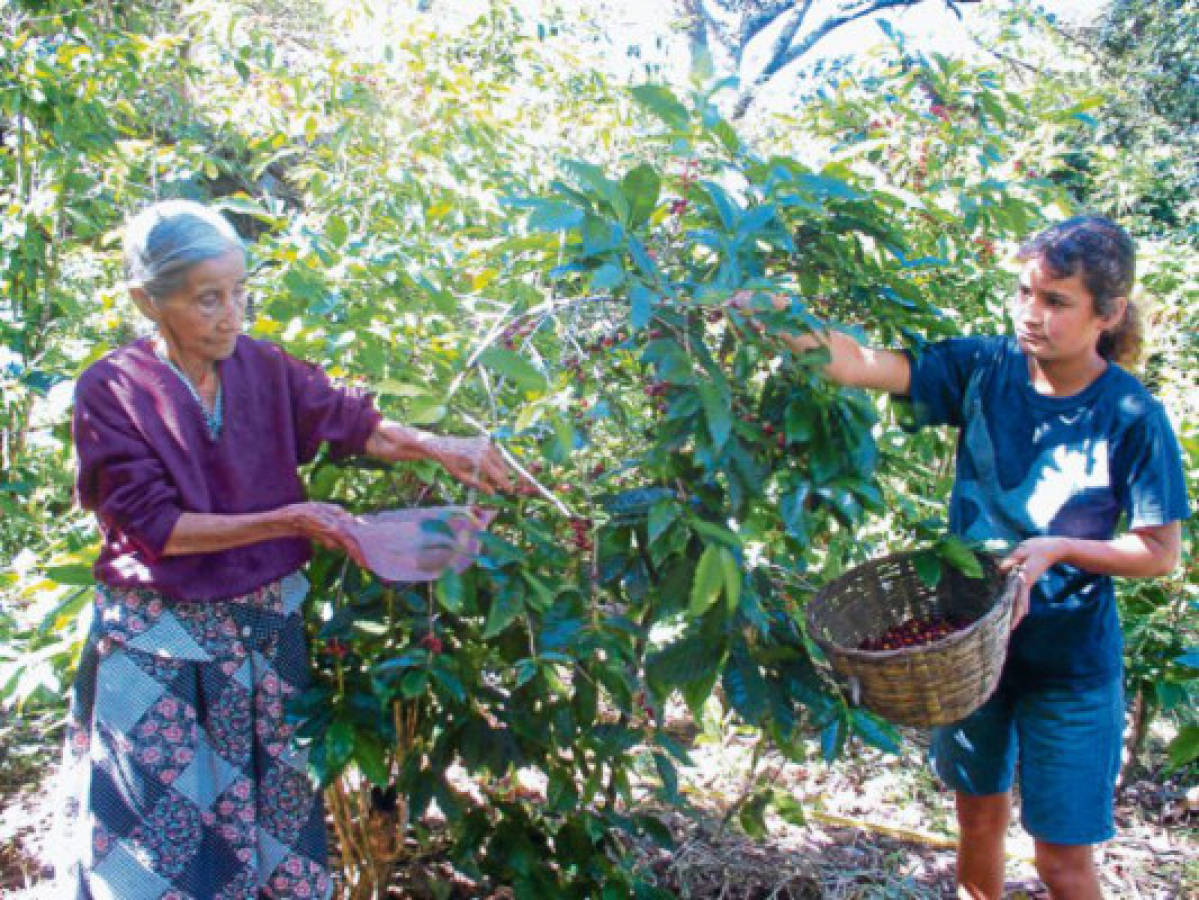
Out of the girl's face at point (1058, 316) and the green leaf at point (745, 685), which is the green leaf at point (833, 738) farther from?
the girl's face at point (1058, 316)

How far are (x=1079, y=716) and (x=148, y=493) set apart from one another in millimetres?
1556

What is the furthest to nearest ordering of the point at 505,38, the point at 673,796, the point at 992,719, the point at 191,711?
the point at 505,38 < the point at 992,719 < the point at 673,796 < the point at 191,711

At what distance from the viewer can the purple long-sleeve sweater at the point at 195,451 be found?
1.47 metres

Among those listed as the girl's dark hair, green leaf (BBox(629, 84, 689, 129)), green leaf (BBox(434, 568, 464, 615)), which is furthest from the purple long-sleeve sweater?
the girl's dark hair

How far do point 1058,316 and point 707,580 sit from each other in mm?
824

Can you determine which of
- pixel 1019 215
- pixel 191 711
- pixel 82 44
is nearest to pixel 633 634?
pixel 191 711

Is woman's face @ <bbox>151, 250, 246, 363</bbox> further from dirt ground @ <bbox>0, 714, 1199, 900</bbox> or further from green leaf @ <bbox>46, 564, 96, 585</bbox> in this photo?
dirt ground @ <bbox>0, 714, 1199, 900</bbox>

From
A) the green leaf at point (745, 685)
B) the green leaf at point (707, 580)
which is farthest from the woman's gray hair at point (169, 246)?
the green leaf at point (745, 685)

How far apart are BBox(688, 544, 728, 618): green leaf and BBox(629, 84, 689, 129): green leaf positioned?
67 cm

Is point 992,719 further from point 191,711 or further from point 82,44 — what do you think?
point 82,44

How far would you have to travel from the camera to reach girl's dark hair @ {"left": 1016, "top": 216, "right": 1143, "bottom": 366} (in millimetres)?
1671

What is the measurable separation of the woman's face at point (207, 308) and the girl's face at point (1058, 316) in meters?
1.28

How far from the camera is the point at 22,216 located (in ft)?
8.05

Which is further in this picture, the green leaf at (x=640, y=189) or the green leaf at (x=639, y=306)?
the green leaf at (x=640, y=189)
